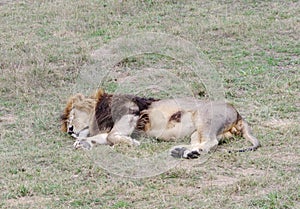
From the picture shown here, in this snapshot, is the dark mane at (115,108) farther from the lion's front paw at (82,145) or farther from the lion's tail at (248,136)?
the lion's tail at (248,136)

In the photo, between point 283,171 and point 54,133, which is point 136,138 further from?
point 283,171

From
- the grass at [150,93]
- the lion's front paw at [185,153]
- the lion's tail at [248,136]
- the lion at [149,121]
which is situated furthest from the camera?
the lion at [149,121]

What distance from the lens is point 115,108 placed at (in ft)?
23.0

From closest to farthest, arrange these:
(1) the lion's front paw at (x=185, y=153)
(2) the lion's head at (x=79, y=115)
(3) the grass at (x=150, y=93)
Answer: (3) the grass at (x=150, y=93) < (1) the lion's front paw at (x=185, y=153) < (2) the lion's head at (x=79, y=115)

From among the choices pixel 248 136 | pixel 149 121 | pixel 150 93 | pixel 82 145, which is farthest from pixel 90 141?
pixel 150 93

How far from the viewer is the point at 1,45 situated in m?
10.4

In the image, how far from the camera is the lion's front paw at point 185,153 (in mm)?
6203

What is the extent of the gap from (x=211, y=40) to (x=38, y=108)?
3324mm

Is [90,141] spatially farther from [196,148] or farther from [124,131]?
[196,148]

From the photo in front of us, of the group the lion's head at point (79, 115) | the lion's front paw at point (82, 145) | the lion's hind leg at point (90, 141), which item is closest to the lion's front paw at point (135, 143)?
the lion's hind leg at point (90, 141)

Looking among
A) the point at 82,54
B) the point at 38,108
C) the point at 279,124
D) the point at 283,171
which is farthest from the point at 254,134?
the point at 82,54

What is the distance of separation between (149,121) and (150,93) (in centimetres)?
164

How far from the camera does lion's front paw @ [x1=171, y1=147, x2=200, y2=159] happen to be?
244 inches

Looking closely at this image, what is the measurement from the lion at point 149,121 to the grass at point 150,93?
0.16m
